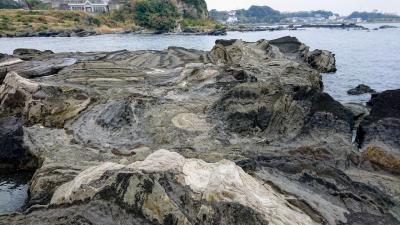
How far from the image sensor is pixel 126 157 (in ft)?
36.7

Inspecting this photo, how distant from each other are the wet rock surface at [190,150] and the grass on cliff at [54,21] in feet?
253

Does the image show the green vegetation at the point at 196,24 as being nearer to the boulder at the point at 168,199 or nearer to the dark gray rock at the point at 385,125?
the dark gray rock at the point at 385,125

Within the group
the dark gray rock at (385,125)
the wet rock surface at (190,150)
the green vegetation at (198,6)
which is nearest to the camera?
the wet rock surface at (190,150)

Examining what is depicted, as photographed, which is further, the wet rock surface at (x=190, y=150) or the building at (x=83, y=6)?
the building at (x=83, y=6)

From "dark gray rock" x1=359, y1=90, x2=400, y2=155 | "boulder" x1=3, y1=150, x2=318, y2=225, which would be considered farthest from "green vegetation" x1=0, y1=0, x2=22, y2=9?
"boulder" x1=3, y1=150, x2=318, y2=225

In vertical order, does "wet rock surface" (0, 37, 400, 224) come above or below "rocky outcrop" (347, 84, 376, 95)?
above

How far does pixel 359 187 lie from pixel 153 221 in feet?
14.3

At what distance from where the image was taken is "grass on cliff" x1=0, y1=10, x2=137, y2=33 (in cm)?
9331

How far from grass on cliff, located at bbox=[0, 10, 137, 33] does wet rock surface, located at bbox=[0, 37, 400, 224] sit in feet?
253

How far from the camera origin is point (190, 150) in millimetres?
11383

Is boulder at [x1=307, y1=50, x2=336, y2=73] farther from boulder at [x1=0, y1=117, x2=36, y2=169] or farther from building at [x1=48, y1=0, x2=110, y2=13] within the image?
building at [x1=48, y1=0, x2=110, y2=13]

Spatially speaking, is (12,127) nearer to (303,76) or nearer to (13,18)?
(303,76)

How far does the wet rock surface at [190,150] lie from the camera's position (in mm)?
7227

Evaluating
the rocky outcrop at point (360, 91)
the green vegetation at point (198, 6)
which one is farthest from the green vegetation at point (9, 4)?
the rocky outcrop at point (360, 91)
